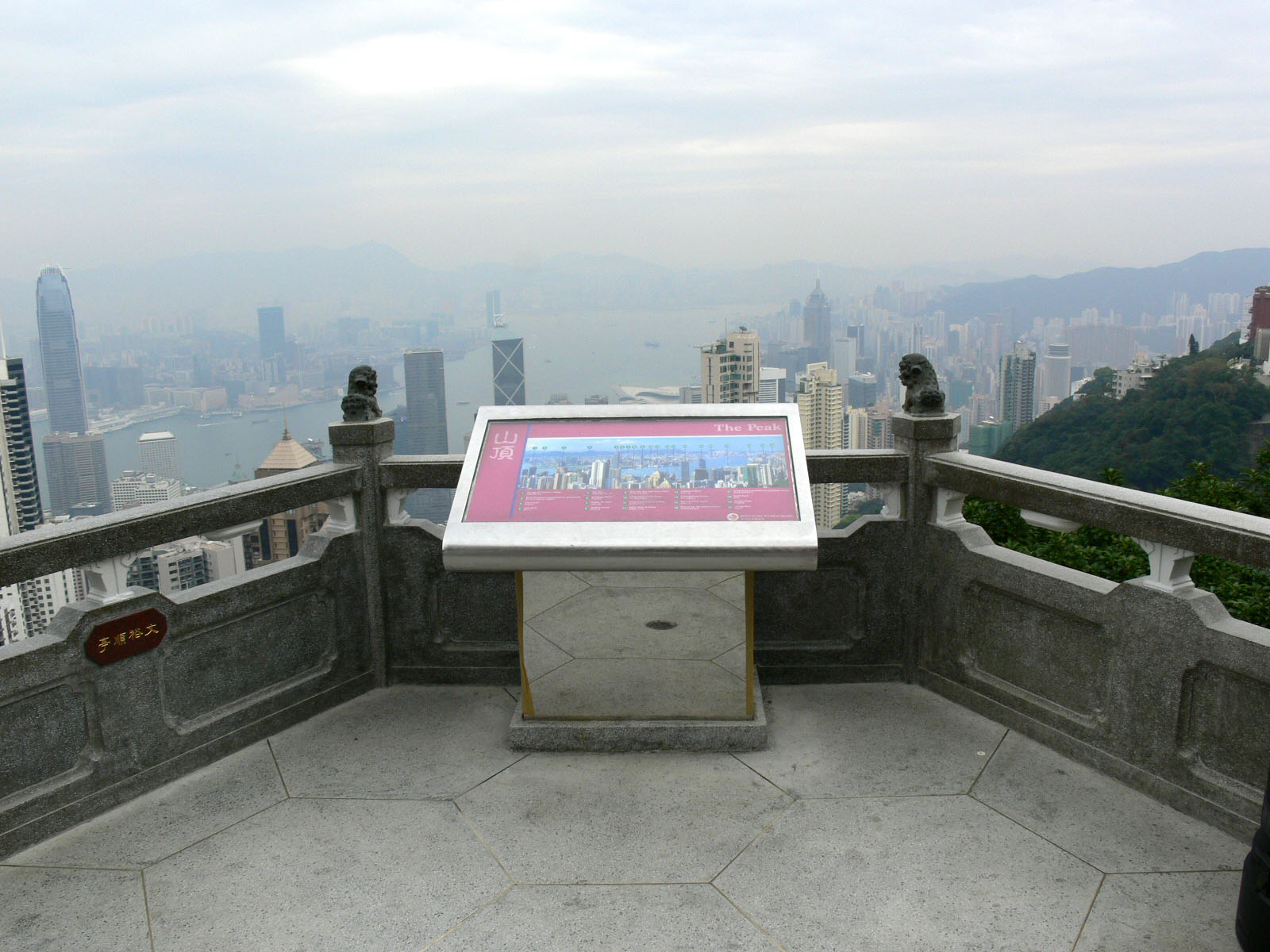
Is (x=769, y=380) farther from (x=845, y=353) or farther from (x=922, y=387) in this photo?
(x=845, y=353)

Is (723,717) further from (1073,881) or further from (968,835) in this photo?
(1073,881)

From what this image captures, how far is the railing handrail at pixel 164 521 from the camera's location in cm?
326

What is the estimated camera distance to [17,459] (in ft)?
54.8

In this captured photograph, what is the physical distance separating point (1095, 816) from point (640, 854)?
70.1 inches

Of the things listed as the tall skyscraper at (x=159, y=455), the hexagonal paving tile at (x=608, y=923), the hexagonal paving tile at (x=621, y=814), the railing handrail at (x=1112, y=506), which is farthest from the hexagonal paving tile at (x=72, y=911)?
the tall skyscraper at (x=159, y=455)

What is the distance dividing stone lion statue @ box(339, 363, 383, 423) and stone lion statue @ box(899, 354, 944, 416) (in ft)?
8.90

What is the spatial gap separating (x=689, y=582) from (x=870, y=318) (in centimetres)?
3661

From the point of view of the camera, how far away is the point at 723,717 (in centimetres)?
402

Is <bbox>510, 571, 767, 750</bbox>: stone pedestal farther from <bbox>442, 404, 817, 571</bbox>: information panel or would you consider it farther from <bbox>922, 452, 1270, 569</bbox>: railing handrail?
<bbox>922, 452, 1270, 569</bbox>: railing handrail

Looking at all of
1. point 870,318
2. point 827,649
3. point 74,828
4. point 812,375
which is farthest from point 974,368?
point 74,828

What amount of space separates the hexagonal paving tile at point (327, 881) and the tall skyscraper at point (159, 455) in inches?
675

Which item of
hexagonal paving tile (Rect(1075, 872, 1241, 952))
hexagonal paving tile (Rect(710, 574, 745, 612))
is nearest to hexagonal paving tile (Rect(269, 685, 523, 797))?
hexagonal paving tile (Rect(710, 574, 745, 612))

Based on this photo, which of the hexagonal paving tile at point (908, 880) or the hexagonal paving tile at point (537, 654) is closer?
the hexagonal paving tile at point (908, 880)

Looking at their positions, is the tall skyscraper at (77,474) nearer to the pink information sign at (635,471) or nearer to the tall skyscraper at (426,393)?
the tall skyscraper at (426,393)
